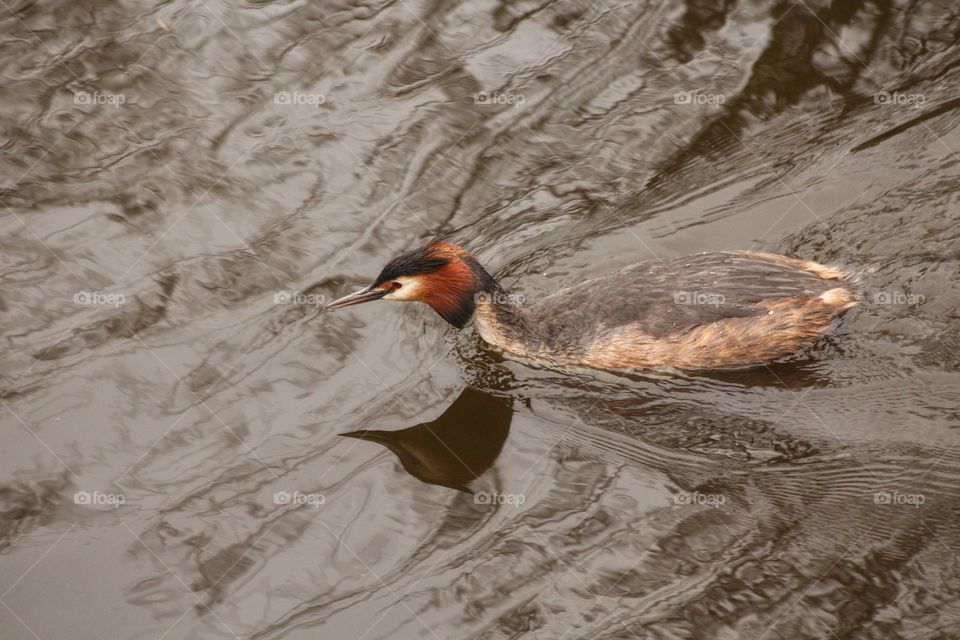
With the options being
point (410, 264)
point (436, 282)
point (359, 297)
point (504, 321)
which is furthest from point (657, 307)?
point (359, 297)

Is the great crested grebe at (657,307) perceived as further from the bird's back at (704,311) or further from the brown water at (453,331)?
the brown water at (453,331)

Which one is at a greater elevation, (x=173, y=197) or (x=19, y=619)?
(x=173, y=197)

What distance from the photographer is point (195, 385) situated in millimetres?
6867

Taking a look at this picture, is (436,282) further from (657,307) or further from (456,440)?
(657,307)

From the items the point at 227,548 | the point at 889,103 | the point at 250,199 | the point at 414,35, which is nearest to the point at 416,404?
the point at 227,548

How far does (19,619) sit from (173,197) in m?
3.64

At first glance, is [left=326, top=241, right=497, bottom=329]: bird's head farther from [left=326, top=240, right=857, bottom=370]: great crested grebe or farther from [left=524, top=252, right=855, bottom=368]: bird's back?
[left=524, top=252, right=855, bottom=368]: bird's back

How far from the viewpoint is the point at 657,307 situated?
6.96 metres

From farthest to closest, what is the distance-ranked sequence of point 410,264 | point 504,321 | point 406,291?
point 504,321
point 406,291
point 410,264

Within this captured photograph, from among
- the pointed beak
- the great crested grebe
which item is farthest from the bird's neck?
the pointed beak

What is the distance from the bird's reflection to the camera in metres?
6.61

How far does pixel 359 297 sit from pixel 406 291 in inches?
13.4

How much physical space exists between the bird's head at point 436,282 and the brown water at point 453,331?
386 mm

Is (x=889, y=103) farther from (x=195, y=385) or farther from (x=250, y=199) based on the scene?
(x=195, y=385)
